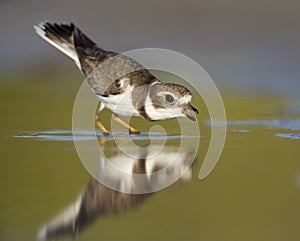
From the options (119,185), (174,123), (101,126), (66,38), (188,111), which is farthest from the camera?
(66,38)

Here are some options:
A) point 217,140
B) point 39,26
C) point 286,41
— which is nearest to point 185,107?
point 217,140

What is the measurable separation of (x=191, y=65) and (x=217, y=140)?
16.1 ft

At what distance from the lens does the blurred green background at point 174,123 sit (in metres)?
5.47

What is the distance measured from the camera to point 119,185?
650 cm

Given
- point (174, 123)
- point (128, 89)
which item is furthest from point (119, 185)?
point (174, 123)

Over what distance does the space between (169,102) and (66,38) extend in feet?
6.33

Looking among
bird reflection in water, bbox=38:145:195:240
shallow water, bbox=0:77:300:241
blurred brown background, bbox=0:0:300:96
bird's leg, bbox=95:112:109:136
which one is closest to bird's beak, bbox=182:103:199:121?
shallow water, bbox=0:77:300:241

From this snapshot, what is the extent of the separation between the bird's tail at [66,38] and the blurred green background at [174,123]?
2.41ft

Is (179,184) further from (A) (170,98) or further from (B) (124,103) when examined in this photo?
(B) (124,103)

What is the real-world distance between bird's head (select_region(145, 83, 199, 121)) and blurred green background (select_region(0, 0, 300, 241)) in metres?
0.37

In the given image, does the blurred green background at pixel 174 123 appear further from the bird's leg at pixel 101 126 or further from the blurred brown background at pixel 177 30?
the bird's leg at pixel 101 126

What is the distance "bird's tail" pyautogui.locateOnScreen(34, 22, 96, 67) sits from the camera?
31.1 feet

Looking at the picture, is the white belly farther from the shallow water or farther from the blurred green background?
the blurred green background

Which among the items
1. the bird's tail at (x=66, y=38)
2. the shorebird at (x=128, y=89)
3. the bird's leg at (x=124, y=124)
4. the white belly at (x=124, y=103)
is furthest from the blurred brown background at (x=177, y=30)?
the white belly at (x=124, y=103)
